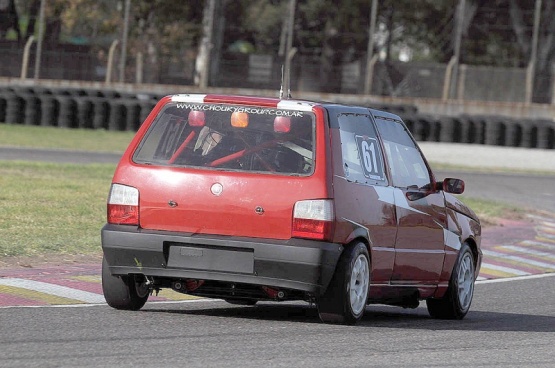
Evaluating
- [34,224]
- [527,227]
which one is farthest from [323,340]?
[527,227]

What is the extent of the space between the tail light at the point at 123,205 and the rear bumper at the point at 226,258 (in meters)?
0.08

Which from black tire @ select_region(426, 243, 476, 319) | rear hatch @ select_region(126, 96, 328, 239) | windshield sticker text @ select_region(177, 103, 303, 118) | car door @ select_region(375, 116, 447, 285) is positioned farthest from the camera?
black tire @ select_region(426, 243, 476, 319)

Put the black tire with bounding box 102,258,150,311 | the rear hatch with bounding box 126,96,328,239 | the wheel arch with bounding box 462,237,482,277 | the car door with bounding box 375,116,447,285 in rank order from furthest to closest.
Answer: the wheel arch with bounding box 462,237,482,277 → the car door with bounding box 375,116,447,285 → the black tire with bounding box 102,258,150,311 → the rear hatch with bounding box 126,96,328,239

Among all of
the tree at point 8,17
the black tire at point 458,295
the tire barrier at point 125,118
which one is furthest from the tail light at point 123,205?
the tree at point 8,17

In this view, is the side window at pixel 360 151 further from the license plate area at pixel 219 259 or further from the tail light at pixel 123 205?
the tail light at pixel 123 205

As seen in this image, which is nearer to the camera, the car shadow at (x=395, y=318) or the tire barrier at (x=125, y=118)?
the car shadow at (x=395, y=318)

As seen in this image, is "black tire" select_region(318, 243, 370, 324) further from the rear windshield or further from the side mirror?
the side mirror

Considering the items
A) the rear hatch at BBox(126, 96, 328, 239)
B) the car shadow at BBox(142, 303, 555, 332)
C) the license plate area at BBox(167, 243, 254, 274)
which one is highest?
the rear hatch at BBox(126, 96, 328, 239)

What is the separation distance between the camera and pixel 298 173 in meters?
8.69

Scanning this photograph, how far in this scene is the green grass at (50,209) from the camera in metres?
13.0

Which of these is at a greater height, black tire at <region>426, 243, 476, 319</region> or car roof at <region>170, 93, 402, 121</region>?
car roof at <region>170, 93, 402, 121</region>

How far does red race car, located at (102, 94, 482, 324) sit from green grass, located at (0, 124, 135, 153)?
845 inches

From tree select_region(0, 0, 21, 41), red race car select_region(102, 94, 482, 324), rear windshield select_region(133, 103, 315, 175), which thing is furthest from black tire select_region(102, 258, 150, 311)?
tree select_region(0, 0, 21, 41)

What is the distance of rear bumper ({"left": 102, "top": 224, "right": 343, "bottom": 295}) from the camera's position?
846 cm
